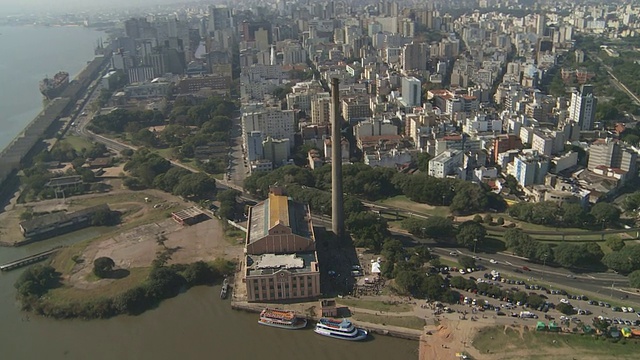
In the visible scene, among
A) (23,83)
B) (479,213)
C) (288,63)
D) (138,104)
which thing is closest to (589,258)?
(479,213)

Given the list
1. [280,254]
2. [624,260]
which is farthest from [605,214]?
[280,254]

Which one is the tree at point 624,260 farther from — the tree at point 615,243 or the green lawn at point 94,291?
the green lawn at point 94,291

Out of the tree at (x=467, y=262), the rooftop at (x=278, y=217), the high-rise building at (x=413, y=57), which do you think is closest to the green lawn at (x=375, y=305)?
the rooftop at (x=278, y=217)

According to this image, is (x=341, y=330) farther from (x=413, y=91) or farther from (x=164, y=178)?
(x=413, y=91)

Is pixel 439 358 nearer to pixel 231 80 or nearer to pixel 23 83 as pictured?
pixel 231 80

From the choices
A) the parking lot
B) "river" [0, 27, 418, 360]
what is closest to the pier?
"river" [0, 27, 418, 360]

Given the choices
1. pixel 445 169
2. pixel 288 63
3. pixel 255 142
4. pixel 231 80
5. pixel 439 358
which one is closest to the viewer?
pixel 439 358
